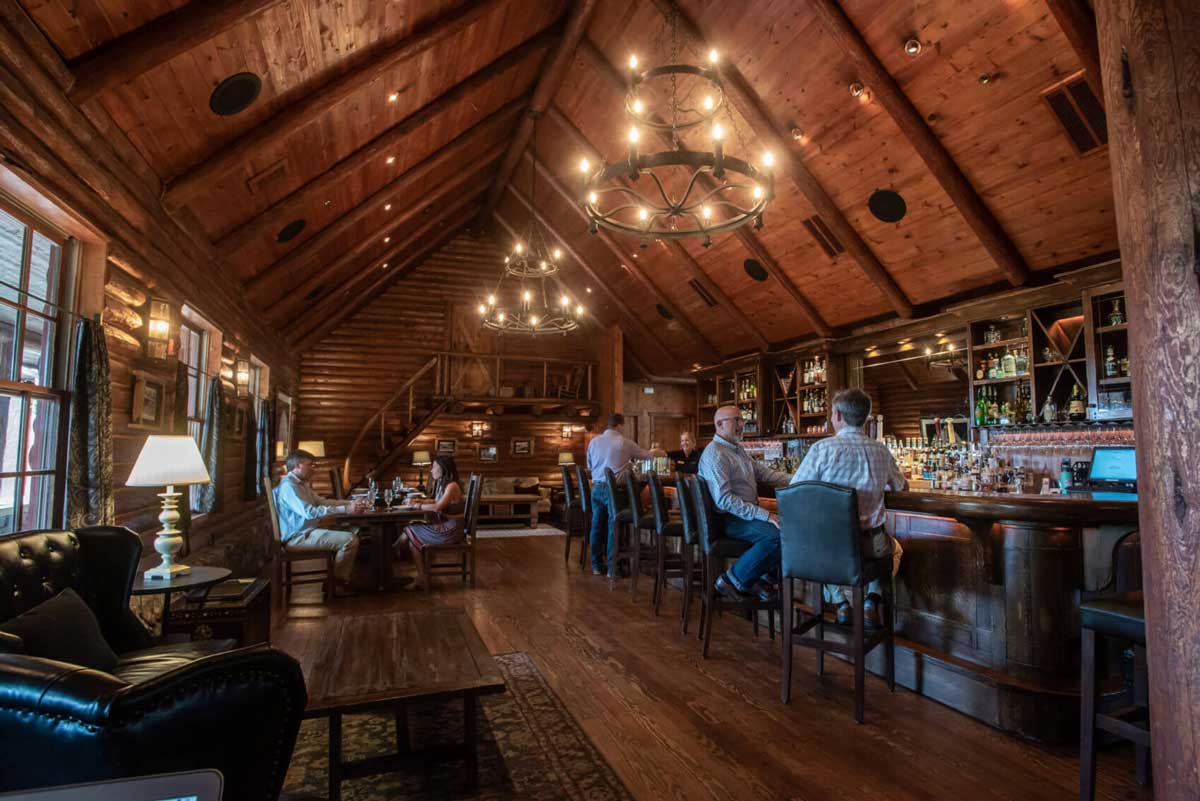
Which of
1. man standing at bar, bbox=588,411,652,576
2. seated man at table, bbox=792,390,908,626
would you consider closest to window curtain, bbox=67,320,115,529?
seated man at table, bbox=792,390,908,626

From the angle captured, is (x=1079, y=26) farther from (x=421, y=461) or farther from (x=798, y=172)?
(x=421, y=461)

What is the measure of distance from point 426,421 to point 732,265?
6.55 meters

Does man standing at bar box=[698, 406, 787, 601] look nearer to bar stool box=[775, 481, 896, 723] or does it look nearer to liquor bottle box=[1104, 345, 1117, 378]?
bar stool box=[775, 481, 896, 723]

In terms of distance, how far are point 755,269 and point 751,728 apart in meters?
6.70

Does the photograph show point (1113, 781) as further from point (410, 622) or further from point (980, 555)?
point (410, 622)

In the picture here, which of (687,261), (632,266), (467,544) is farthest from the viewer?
(632,266)

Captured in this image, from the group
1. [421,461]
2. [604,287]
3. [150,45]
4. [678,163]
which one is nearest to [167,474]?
[150,45]

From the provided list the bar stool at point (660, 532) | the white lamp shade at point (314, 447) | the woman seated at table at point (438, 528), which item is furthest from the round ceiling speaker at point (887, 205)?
the white lamp shade at point (314, 447)

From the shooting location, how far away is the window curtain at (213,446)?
17.6ft

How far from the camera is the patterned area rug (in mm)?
2359

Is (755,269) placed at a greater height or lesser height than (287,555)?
greater

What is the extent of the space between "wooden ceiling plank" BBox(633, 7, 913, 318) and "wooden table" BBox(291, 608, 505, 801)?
5470mm

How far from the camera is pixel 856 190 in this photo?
21.2ft

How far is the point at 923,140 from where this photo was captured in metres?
5.42
